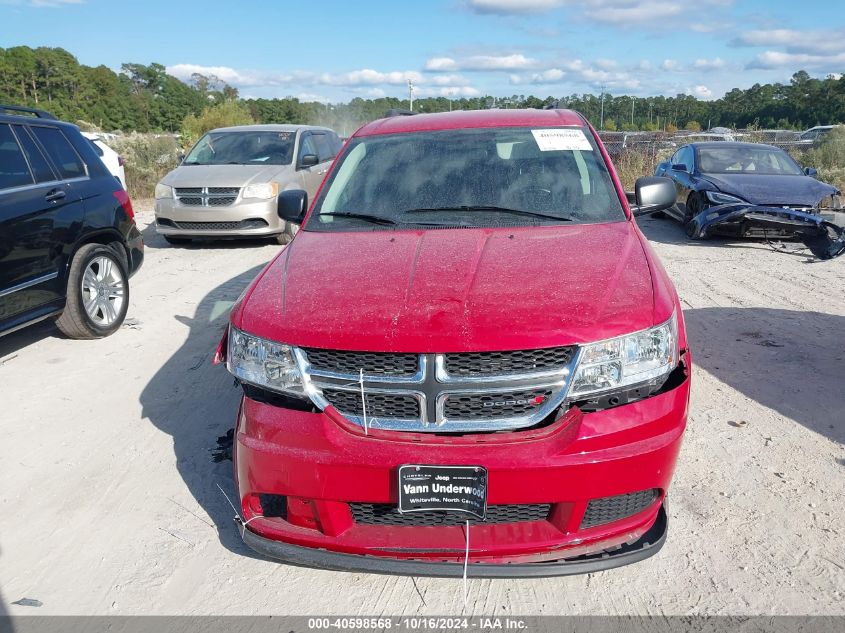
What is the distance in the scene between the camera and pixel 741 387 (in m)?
4.56

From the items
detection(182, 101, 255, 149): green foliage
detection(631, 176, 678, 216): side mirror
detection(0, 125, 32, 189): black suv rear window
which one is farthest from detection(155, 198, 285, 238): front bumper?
detection(182, 101, 255, 149): green foliage

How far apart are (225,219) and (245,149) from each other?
178cm

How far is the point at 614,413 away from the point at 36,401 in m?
3.93

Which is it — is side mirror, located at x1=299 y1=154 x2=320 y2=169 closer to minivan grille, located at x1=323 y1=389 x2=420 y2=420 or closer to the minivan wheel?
the minivan wheel

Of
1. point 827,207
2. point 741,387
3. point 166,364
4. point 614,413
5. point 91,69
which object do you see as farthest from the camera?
point 91,69

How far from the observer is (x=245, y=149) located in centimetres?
1087

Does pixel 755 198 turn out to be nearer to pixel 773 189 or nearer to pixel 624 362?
pixel 773 189

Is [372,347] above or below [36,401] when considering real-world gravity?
above

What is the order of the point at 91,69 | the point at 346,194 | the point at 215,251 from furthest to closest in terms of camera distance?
the point at 91,69, the point at 215,251, the point at 346,194

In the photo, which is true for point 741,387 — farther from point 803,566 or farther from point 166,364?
point 166,364

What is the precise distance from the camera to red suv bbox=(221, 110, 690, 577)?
2.34 meters

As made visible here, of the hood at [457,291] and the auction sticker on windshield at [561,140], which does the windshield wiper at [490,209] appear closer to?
the hood at [457,291]

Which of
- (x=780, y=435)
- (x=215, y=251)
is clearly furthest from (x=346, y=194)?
(x=215, y=251)

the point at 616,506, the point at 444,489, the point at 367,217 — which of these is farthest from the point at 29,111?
the point at 616,506
